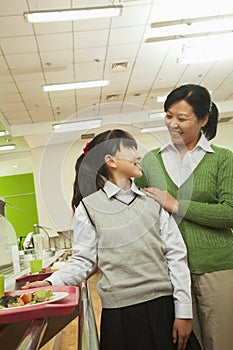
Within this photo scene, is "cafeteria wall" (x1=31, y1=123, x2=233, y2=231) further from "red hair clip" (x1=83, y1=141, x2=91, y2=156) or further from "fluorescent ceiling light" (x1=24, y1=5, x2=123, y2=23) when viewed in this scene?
"fluorescent ceiling light" (x1=24, y1=5, x2=123, y2=23)

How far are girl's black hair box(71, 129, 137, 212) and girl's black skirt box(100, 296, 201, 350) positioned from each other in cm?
34

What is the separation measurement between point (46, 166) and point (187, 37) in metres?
5.77

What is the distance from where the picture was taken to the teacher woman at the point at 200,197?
1.44 meters

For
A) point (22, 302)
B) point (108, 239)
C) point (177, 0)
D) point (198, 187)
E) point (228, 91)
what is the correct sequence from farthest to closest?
point (228, 91)
point (177, 0)
point (198, 187)
point (108, 239)
point (22, 302)

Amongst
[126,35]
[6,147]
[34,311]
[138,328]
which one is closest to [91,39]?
[126,35]

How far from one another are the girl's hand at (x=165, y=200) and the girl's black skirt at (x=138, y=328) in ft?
0.86

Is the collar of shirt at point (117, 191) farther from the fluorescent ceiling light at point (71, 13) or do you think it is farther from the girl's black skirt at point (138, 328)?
the fluorescent ceiling light at point (71, 13)

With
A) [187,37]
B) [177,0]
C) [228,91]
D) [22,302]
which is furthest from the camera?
[228,91]

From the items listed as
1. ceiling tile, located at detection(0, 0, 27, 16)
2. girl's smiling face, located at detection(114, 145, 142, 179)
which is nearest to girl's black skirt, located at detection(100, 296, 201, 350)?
girl's smiling face, located at detection(114, 145, 142, 179)

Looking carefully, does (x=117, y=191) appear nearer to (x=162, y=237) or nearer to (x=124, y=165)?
(x=124, y=165)

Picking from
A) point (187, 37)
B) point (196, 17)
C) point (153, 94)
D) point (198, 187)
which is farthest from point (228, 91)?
point (198, 187)

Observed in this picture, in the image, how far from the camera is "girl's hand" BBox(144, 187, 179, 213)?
1.40 meters

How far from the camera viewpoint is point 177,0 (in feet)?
17.5

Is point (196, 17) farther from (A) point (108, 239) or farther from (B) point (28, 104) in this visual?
(A) point (108, 239)
